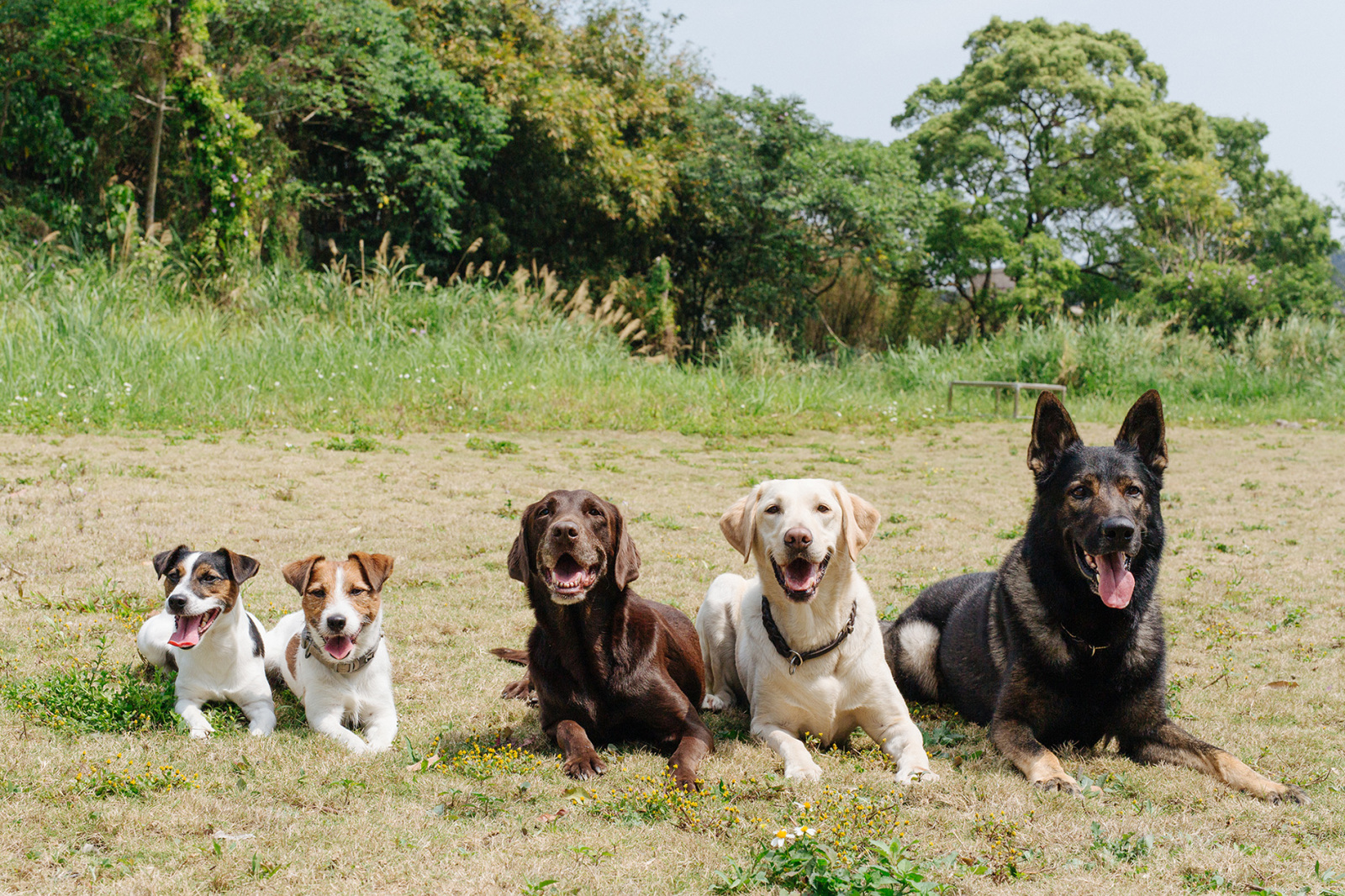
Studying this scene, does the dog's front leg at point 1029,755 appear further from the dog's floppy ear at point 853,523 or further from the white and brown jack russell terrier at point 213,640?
the white and brown jack russell terrier at point 213,640

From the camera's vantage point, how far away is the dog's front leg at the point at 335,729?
381cm

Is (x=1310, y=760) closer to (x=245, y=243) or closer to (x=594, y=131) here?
(x=245, y=243)

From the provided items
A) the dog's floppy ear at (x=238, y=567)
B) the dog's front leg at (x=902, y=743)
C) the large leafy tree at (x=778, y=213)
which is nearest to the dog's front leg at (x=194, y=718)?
the dog's floppy ear at (x=238, y=567)

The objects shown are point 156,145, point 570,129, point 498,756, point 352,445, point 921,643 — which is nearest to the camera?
point 498,756

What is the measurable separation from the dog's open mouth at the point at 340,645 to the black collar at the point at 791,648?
1643 millimetres

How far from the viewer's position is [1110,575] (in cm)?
366

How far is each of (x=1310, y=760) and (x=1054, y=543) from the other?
1.25 m

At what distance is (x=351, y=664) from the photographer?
4.01 m

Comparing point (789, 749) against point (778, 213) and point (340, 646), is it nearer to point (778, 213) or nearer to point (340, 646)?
point (340, 646)

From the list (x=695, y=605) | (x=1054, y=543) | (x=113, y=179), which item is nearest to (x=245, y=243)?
(x=113, y=179)

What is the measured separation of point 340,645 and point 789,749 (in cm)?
180

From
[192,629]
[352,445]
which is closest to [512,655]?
[192,629]

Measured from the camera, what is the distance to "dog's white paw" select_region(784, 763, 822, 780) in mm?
3564

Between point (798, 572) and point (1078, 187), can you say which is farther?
point (1078, 187)
